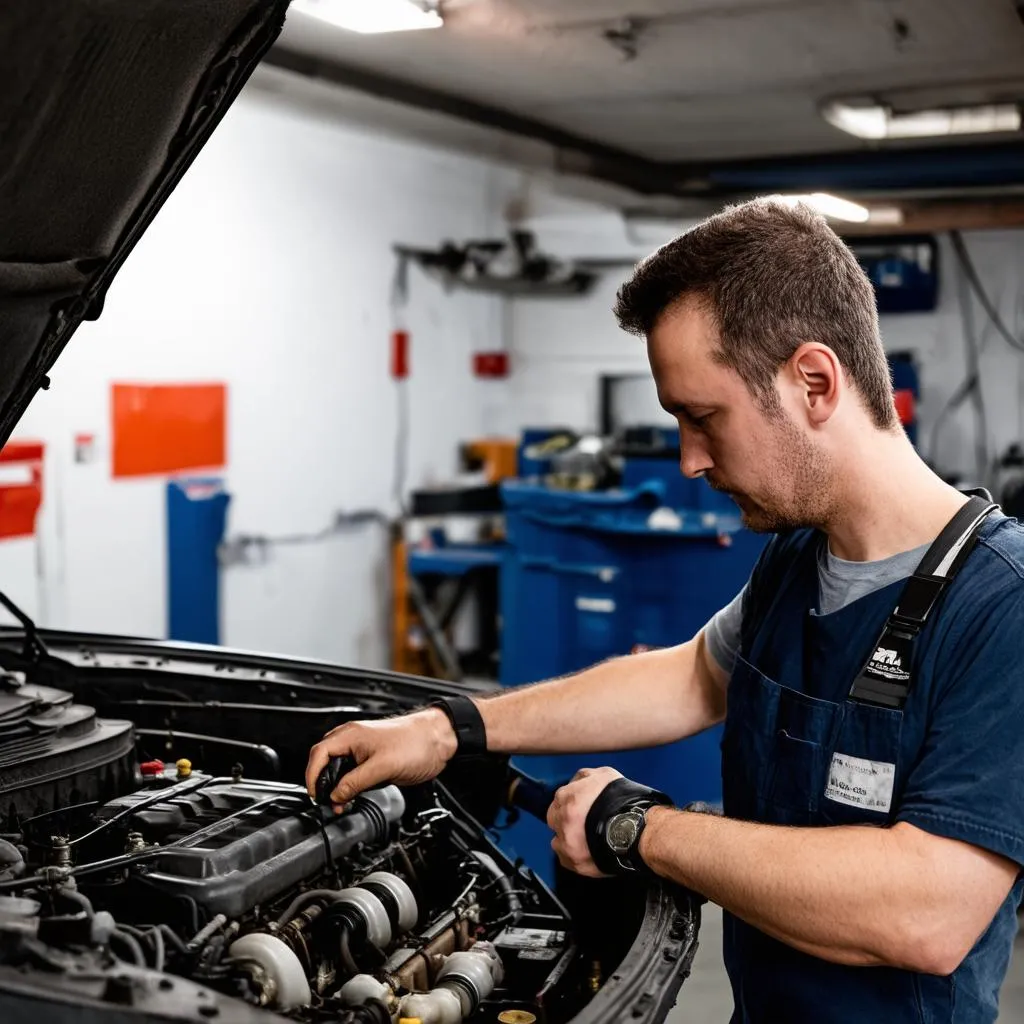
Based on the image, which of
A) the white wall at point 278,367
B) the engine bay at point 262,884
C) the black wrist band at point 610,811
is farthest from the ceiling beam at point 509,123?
the black wrist band at point 610,811

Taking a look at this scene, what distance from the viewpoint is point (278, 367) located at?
19.6 ft

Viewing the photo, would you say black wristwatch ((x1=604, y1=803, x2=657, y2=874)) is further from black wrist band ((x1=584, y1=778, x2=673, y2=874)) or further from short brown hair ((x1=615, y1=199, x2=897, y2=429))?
short brown hair ((x1=615, y1=199, x2=897, y2=429))

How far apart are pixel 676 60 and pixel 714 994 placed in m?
3.74

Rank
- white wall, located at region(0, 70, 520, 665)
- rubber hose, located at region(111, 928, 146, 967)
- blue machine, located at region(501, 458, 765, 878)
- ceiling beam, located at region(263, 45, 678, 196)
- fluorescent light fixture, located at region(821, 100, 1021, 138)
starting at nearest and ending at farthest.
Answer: rubber hose, located at region(111, 928, 146, 967), blue machine, located at region(501, 458, 765, 878), white wall, located at region(0, 70, 520, 665), ceiling beam, located at region(263, 45, 678, 196), fluorescent light fixture, located at region(821, 100, 1021, 138)

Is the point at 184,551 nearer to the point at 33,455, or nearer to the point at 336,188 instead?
the point at 33,455

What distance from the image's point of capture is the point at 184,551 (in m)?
5.31

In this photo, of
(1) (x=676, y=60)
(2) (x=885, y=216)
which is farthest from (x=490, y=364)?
(1) (x=676, y=60)

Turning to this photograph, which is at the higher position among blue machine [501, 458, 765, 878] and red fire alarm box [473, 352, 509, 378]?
red fire alarm box [473, 352, 509, 378]

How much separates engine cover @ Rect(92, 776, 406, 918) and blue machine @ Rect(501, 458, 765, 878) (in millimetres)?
2238

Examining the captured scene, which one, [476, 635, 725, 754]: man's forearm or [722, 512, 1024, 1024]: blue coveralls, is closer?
[722, 512, 1024, 1024]: blue coveralls

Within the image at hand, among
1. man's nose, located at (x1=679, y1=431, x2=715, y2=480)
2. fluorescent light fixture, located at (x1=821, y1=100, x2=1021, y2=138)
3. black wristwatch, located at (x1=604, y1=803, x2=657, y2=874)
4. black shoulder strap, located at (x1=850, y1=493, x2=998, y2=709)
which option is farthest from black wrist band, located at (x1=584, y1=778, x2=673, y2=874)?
fluorescent light fixture, located at (x1=821, y1=100, x2=1021, y2=138)

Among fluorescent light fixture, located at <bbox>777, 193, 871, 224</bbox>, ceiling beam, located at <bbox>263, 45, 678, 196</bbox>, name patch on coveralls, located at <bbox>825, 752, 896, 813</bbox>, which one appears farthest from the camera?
fluorescent light fixture, located at <bbox>777, 193, 871, 224</bbox>

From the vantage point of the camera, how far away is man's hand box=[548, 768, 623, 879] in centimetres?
164

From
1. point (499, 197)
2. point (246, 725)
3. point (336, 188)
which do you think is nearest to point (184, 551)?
point (336, 188)
